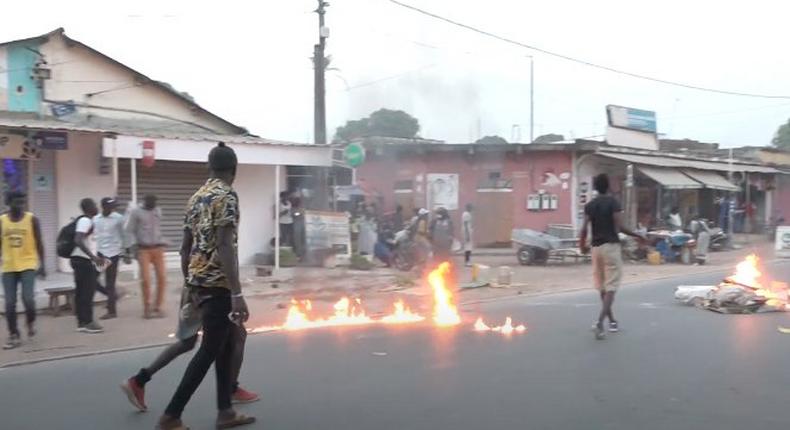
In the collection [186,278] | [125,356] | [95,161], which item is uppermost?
[95,161]

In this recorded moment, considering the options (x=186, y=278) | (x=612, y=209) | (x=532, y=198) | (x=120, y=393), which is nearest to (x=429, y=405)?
(x=186, y=278)

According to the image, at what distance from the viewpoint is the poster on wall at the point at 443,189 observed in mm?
23984

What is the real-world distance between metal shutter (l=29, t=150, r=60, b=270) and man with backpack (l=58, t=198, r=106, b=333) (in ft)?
14.3

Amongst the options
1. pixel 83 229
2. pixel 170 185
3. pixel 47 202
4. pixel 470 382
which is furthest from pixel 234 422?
pixel 170 185

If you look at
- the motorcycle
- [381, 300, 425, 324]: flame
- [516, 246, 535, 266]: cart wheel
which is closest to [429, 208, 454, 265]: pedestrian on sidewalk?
[516, 246, 535, 266]: cart wheel

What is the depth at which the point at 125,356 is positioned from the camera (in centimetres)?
739

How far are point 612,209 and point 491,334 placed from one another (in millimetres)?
1892

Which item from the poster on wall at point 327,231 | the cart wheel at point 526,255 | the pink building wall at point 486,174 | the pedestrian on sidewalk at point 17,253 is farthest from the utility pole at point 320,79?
the pedestrian on sidewalk at point 17,253

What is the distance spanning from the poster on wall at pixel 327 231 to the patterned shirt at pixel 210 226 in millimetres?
11152

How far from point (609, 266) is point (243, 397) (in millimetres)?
4308

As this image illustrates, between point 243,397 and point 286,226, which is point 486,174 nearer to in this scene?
point 286,226

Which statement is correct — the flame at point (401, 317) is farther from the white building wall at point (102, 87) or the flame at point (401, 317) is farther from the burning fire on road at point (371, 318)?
the white building wall at point (102, 87)

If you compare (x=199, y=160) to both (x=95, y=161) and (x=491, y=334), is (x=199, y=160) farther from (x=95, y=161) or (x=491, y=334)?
(x=491, y=334)

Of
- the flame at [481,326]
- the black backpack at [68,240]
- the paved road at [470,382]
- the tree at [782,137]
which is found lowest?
the flame at [481,326]
